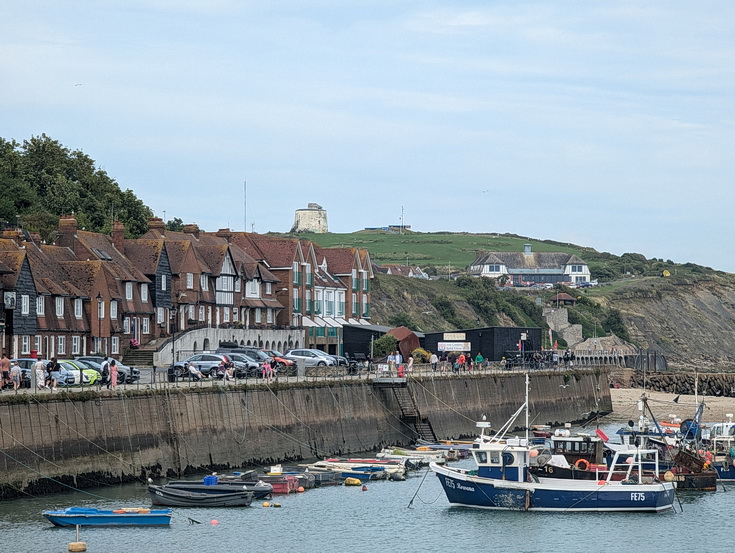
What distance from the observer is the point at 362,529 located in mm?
50281

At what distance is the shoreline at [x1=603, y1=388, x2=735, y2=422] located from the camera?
363 feet

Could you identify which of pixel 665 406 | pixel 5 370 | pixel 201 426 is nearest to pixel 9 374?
pixel 5 370

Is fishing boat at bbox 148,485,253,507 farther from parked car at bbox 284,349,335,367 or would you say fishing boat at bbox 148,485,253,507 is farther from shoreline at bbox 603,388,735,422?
shoreline at bbox 603,388,735,422

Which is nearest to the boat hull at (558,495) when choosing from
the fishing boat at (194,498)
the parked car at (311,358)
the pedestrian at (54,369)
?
the fishing boat at (194,498)

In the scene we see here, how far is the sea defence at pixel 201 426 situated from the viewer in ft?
169

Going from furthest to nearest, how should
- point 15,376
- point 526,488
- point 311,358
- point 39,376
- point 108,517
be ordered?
point 311,358 < point 39,376 < point 15,376 < point 526,488 < point 108,517

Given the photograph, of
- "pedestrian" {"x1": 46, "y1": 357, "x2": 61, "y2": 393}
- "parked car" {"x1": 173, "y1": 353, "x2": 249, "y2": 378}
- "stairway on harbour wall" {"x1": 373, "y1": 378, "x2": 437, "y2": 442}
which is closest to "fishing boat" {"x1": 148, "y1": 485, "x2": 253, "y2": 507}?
"pedestrian" {"x1": 46, "y1": 357, "x2": 61, "y2": 393}

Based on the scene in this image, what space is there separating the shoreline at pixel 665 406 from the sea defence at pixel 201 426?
26141 mm

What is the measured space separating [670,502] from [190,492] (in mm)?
21397

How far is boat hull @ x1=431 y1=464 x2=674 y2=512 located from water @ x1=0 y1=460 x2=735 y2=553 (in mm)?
395

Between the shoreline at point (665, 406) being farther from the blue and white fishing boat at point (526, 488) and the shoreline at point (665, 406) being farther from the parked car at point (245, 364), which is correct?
the blue and white fishing boat at point (526, 488)

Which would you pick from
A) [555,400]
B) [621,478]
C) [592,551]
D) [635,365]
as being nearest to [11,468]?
[592,551]

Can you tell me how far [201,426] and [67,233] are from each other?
36.0 m

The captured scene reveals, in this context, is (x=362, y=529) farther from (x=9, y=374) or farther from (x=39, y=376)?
(x=9, y=374)
